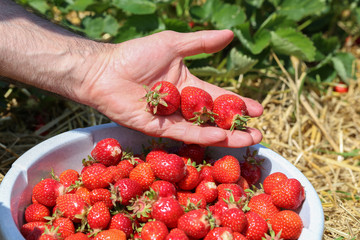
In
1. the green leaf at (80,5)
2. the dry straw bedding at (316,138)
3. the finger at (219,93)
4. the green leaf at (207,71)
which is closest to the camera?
the finger at (219,93)

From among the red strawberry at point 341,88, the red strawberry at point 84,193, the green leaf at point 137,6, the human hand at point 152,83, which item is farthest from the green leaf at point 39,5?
the red strawberry at point 341,88

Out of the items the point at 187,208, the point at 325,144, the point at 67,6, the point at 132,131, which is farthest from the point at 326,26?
the point at 187,208

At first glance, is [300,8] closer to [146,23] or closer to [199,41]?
[146,23]

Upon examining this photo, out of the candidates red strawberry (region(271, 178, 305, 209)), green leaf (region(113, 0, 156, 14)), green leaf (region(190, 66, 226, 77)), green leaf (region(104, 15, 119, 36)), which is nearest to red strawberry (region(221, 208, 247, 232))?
red strawberry (region(271, 178, 305, 209))

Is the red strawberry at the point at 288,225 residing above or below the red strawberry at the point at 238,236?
below

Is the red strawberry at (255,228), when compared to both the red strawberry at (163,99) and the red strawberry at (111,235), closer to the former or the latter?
the red strawberry at (111,235)

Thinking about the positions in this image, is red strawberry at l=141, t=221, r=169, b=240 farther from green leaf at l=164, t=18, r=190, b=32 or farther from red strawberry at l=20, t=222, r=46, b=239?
green leaf at l=164, t=18, r=190, b=32
